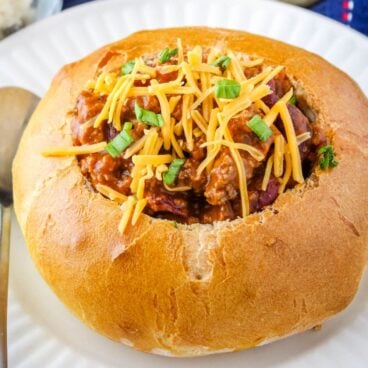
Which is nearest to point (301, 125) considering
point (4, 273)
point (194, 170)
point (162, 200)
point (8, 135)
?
point (194, 170)

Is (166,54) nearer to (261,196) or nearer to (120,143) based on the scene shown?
(120,143)

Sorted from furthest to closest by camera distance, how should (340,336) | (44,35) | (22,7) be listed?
(22,7) → (44,35) → (340,336)

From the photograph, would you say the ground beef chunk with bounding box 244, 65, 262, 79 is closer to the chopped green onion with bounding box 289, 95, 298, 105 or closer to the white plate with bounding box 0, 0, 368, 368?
the chopped green onion with bounding box 289, 95, 298, 105

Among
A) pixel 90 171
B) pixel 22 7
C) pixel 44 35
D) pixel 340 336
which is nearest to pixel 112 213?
pixel 90 171

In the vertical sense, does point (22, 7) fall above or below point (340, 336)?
above

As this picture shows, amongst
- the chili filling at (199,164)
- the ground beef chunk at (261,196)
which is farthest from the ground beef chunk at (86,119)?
the ground beef chunk at (261,196)

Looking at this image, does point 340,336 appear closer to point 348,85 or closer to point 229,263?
point 229,263
